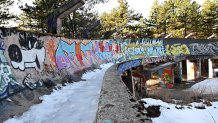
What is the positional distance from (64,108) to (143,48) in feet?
95.7

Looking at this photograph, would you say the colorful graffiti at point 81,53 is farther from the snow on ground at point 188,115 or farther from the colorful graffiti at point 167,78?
the colorful graffiti at point 167,78

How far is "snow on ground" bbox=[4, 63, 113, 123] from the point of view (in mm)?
6176

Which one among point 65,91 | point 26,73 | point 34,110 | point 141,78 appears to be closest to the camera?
point 34,110

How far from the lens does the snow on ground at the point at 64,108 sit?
20.3 feet

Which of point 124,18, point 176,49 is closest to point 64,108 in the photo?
point 176,49

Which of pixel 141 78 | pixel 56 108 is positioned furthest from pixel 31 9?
pixel 56 108

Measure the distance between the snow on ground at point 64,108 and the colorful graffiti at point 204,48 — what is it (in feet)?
119

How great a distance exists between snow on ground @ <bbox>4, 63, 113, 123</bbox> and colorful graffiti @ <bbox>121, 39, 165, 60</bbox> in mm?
21865

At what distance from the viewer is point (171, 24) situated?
59719mm

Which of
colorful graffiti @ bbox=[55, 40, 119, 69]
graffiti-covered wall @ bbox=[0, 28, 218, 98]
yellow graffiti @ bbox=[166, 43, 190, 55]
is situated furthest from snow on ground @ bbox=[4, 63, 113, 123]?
yellow graffiti @ bbox=[166, 43, 190, 55]

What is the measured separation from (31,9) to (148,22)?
1221 inches

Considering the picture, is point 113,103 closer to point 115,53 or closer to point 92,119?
point 92,119

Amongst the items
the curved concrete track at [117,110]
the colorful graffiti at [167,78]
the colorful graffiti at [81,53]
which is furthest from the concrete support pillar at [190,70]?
the curved concrete track at [117,110]

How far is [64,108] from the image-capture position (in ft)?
23.6
